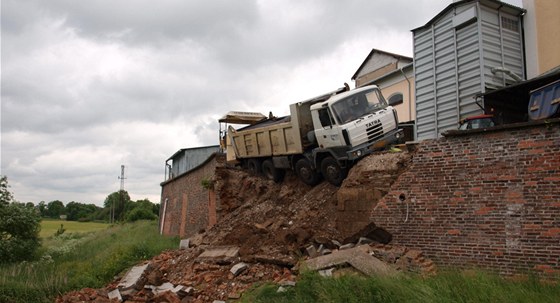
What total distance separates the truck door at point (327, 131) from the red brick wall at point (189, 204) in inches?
243

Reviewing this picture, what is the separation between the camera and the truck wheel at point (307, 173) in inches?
512

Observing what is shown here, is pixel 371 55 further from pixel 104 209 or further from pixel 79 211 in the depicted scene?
pixel 79 211

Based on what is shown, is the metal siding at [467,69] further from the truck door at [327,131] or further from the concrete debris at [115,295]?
the concrete debris at [115,295]

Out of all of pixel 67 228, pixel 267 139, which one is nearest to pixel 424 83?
pixel 267 139

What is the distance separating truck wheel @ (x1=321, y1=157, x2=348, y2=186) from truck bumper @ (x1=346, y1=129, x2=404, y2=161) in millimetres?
620

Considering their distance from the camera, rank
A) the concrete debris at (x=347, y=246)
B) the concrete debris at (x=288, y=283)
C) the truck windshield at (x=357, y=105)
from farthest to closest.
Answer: the truck windshield at (x=357, y=105) < the concrete debris at (x=347, y=246) < the concrete debris at (x=288, y=283)

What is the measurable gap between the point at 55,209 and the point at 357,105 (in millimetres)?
81785

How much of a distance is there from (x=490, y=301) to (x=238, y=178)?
36.9 ft

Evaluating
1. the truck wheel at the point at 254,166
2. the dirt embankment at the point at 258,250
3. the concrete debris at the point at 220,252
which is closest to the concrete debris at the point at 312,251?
the dirt embankment at the point at 258,250

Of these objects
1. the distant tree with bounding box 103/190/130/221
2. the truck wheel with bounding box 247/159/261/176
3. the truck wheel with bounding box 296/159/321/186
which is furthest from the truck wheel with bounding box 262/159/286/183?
the distant tree with bounding box 103/190/130/221

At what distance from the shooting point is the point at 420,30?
1366 centimetres

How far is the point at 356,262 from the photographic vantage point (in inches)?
319

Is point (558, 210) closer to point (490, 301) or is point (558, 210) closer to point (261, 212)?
point (490, 301)

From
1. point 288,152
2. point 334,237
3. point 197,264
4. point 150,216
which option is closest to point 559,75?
point 334,237
